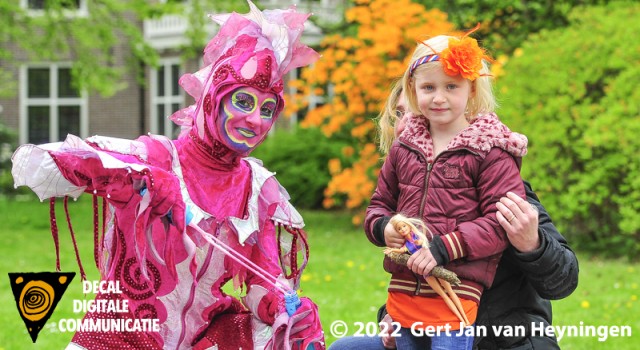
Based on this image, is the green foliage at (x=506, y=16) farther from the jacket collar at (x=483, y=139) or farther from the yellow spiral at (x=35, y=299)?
the yellow spiral at (x=35, y=299)

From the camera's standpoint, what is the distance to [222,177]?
308cm

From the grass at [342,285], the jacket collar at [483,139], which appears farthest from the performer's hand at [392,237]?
the grass at [342,285]

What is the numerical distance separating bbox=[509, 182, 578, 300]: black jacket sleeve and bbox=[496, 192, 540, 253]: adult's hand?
8 centimetres

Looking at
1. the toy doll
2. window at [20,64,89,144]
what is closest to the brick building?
window at [20,64,89,144]

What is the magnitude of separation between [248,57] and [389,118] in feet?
2.19

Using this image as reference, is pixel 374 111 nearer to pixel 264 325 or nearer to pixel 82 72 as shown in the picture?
pixel 82 72

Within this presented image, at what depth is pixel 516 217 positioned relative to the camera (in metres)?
2.68

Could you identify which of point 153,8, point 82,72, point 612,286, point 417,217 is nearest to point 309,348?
point 417,217

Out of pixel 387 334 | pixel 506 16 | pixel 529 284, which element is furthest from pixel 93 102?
pixel 529 284

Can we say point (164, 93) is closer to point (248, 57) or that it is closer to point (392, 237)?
point (248, 57)

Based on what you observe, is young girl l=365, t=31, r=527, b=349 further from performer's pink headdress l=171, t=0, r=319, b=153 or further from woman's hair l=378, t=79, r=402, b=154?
performer's pink headdress l=171, t=0, r=319, b=153

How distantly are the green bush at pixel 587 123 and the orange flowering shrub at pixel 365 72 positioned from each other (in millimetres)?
1205

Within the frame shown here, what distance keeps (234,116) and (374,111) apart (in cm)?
726

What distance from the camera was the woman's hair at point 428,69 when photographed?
9.58ft
